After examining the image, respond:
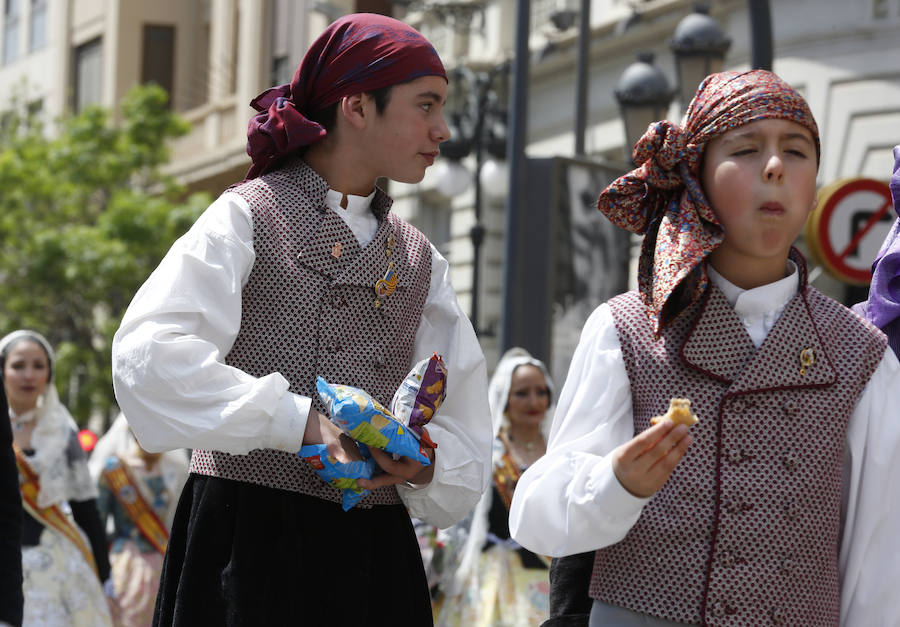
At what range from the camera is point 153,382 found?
3.36m

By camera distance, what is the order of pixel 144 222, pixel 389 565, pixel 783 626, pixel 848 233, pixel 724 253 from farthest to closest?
pixel 144 222
pixel 848 233
pixel 389 565
pixel 724 253
pixel 783 626

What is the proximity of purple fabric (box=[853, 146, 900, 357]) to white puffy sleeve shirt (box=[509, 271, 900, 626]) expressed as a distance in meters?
0.38

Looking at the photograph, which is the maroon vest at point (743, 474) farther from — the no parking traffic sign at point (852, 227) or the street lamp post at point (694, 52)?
the street lamp post at point (694, 52)

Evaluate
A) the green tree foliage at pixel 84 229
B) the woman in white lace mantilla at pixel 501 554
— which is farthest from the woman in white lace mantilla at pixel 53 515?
→ the green tree foliage at pixel 84 229

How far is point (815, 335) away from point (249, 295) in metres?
1.19

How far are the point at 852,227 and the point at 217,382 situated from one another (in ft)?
24.5

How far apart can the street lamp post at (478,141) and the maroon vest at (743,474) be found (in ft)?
39.7

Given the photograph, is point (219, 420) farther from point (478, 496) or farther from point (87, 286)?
point (87, 286)

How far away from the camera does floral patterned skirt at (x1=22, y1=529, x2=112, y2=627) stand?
8.20 m

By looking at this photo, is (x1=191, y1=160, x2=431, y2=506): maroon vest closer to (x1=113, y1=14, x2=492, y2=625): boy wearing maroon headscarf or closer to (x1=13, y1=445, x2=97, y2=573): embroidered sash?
(x1=113, y1=14, x2=492, y2=625): boy wearing maroon headscarf

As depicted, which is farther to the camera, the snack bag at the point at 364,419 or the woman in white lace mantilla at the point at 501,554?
the woman in white lace mantilla at the point at 501,554

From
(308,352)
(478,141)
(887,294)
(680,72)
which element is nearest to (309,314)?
(308,352)

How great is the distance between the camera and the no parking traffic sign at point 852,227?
9.92 meters

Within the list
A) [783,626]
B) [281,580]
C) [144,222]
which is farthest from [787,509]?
[144,222]
